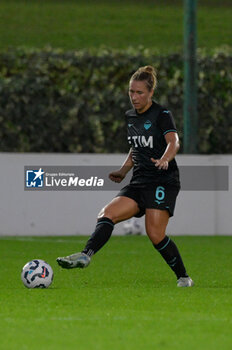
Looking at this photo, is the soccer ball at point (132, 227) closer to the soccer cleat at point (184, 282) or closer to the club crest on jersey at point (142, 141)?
the soccer cleat at point (184, 282)

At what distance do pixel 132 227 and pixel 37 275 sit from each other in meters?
9.19

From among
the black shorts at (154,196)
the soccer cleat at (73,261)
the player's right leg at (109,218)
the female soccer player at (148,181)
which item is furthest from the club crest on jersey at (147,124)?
the soccer cleat at (73,261)

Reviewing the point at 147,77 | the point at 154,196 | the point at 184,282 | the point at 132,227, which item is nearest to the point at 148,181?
the point at 154,196

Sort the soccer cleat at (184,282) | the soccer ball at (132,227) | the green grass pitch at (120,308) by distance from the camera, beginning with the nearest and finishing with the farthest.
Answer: the green grass pitch at (120,308) < the soccer cleat at (184,282) < the soccer ball at (132,227)

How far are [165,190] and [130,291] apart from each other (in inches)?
38.2

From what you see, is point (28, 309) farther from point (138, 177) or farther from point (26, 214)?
point (26, 214)

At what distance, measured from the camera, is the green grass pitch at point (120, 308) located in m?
6.85

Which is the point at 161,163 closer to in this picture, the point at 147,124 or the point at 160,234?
the point at 147,124

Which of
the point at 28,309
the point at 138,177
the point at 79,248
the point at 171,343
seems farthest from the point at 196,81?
the point at 171,343

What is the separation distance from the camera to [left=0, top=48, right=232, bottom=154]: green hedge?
Answer: 69.5 feet

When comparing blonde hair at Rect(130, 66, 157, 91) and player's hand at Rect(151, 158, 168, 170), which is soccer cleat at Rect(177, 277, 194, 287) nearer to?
player's hand at Rect(151, 158, 168, 170)

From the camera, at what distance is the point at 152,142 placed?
1004cm

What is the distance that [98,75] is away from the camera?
2188 cm

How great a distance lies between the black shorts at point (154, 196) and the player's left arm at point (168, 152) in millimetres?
312
